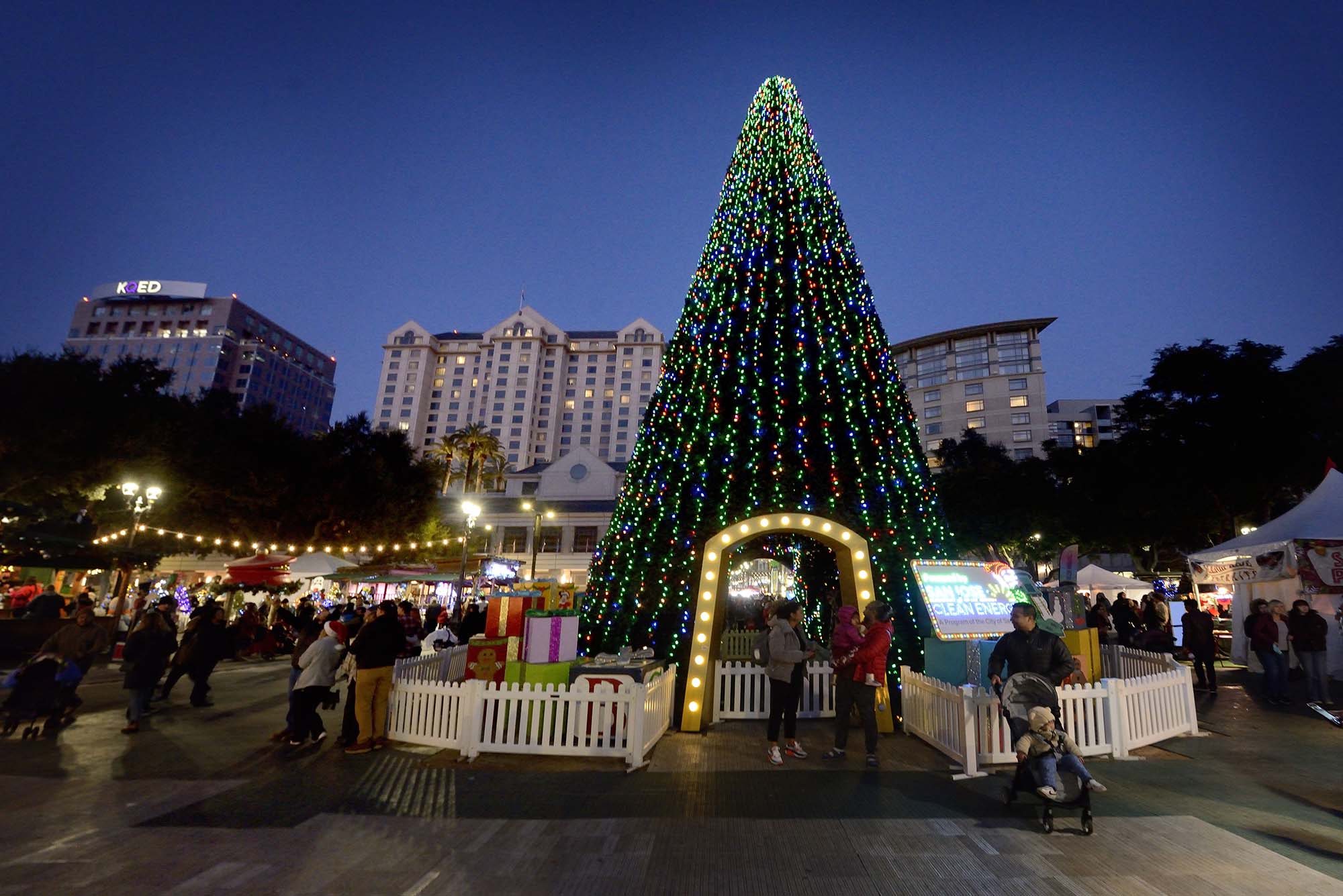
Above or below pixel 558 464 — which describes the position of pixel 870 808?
below

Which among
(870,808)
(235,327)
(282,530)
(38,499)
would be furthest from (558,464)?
(235,327)

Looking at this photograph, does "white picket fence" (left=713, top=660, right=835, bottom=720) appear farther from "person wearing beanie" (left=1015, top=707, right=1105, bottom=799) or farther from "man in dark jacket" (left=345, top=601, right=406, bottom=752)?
"man in dark jacket" (left=345, top=601, right=406, bottom=752)

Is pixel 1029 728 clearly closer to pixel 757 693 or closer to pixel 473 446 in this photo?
pixel 757 693

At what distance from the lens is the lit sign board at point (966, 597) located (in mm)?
8586

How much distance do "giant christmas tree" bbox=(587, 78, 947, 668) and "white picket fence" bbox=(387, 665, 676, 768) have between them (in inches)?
70.4

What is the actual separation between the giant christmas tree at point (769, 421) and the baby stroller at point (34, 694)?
288 inches

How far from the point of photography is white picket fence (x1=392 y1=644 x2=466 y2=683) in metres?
8.57

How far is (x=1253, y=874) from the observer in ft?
14.0

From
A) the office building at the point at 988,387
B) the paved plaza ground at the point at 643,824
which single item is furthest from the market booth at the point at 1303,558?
the office building at the point at 988,387

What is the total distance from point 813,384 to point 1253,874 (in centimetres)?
721

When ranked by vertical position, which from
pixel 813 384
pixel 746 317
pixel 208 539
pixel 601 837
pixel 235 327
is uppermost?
pixel 235 327

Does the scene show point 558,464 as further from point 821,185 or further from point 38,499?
point 821,185

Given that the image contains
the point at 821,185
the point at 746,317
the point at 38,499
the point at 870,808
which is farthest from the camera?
the point at 38,499

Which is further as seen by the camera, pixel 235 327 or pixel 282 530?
pixel 235 327
